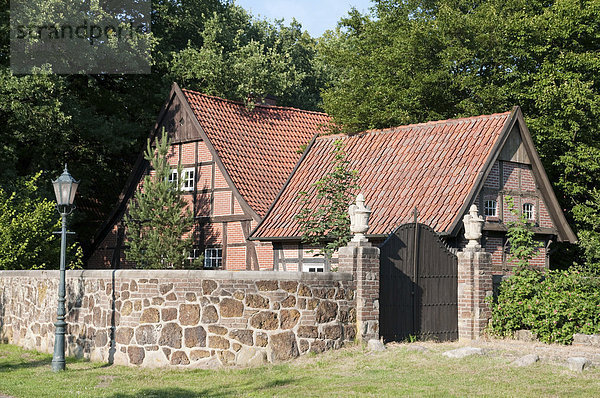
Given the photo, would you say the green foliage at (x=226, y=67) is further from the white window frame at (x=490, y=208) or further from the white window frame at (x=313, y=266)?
the white window frame at (x=490, y=208)

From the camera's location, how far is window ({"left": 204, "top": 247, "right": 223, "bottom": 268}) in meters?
25.6

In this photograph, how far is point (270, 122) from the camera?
29.1 meters

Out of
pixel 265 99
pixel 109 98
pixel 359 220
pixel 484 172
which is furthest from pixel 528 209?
pixel 109 98

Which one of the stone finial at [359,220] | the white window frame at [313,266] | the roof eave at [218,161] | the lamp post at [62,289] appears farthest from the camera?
the roof eave at [218,161]

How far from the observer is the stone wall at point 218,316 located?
43.8ft

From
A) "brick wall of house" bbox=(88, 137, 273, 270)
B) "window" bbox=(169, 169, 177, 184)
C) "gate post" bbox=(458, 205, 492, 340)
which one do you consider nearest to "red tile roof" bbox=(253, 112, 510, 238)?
"brick wall of house" bbox=(88, 137, 273, 270)

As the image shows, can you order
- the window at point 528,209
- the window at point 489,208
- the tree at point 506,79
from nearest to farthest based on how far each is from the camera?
the window at point 489,208
the window at point 528,209
the tree at point 506,79

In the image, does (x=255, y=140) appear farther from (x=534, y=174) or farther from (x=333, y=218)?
(x=333, y=218)

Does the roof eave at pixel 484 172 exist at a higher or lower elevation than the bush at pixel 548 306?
higher

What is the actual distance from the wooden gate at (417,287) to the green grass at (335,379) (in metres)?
1.37

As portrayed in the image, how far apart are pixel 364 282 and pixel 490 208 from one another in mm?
7935

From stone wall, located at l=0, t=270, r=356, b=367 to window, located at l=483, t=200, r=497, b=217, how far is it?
7.72 meters

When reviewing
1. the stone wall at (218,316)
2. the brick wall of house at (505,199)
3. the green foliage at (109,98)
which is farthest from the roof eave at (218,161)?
the stone wall at (218,316)

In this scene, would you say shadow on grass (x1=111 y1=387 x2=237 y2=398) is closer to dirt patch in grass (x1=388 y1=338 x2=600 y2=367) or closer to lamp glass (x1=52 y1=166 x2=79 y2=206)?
dirt patch in grass (x1=388 y1=338 x2=600 y2=367)
